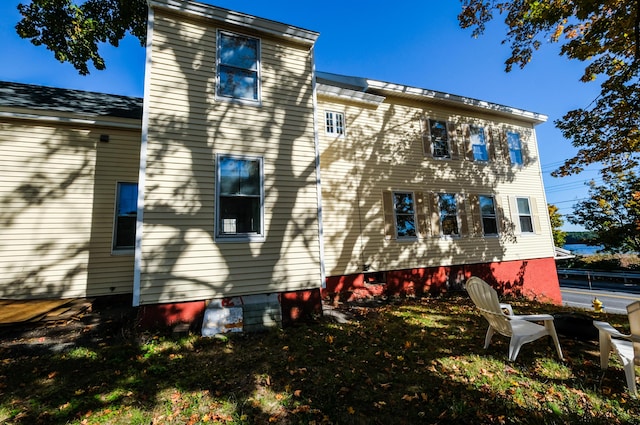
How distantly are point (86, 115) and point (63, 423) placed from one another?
7147 millimetres

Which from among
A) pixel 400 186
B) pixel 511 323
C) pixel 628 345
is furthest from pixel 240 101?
pixel 628 345

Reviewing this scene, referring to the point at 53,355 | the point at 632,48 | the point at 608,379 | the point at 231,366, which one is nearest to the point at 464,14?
the point at 632,48

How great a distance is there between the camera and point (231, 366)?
4242mm

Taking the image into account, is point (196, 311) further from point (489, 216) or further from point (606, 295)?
point (606, 295)

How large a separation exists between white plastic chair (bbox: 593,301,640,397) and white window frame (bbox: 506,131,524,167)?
11319 mm

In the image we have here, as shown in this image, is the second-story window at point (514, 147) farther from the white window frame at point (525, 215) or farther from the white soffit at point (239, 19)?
the white soffit at point (239, 19)

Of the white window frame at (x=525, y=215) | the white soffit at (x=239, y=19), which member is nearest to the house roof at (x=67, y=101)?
the white soffit at (x=239, y=19)

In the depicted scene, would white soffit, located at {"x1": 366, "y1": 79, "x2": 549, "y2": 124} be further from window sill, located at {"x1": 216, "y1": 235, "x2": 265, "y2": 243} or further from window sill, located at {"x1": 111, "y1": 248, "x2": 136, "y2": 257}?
window sill, located at {"x1": 111, "y1": 248, "x2": 136, "y2": 257}

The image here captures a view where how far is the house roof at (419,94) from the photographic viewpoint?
10544 millimetres

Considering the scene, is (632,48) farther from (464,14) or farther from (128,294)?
(128,294)

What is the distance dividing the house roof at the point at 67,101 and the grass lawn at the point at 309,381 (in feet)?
18.7


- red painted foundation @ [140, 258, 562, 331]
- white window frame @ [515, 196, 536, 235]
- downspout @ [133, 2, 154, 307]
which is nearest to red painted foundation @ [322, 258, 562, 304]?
red painted foundation @ [140, 258, 562, 331]

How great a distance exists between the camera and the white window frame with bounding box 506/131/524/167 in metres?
13.1

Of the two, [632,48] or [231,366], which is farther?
[632,48]
